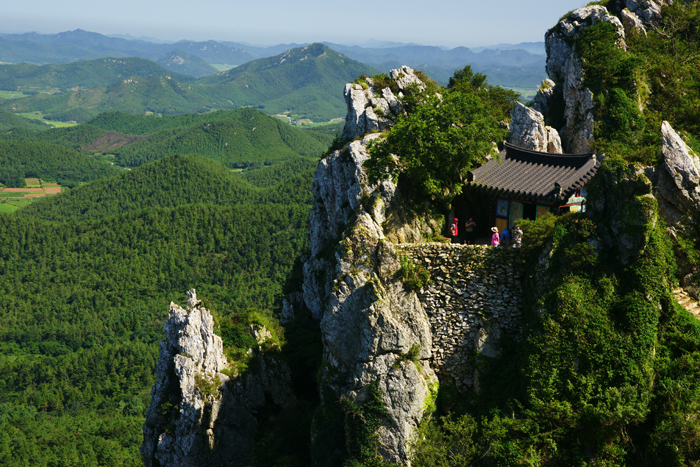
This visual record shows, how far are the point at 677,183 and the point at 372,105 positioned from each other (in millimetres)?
25108

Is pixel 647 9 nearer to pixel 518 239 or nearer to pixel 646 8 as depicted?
pixel 646 8

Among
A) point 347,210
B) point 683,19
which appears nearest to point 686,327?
point 347,210

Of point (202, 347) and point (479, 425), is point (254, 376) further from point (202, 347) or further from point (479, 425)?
point (479, 425)

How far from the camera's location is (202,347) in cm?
3316

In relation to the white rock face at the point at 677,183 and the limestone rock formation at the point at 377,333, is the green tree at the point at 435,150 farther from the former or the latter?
the white rock face at the point at 677,183

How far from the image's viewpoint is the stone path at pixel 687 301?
19047mm

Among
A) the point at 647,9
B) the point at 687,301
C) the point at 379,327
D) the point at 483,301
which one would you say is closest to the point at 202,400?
the point at 379,327

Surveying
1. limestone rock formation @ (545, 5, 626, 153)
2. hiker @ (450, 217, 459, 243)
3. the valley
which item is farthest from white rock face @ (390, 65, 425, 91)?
hiker @ (450, 217, 459, 243)

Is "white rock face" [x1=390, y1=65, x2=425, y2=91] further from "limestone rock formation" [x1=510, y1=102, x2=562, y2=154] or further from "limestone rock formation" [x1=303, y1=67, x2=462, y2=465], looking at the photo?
"limestone rock formation" [x1=303, y1=67, x2=462, y2=465]

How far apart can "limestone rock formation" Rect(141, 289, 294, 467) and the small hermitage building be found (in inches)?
733

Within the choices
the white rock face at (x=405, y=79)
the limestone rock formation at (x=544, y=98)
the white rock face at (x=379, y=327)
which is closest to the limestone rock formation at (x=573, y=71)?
the limestone rock formation at (x=544, y=98)

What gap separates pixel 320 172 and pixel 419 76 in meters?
16.9

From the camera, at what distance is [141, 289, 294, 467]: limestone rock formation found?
31.1 m

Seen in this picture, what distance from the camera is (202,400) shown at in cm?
3138
